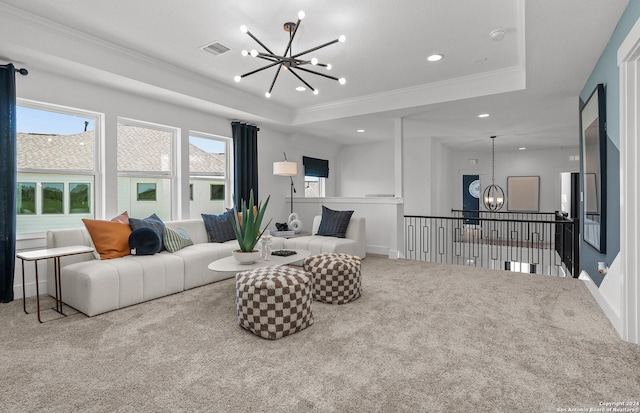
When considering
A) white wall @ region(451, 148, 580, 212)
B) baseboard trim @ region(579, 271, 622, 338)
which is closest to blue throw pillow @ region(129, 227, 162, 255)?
baseboard trim @ region(579, 271, 622, 338)

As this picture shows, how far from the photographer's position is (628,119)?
2465 millimetres

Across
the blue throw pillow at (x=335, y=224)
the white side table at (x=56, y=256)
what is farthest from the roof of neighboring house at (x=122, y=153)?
the blue throw pillow at (x=335, y=224)

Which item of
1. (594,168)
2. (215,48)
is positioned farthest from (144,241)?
(594,168)

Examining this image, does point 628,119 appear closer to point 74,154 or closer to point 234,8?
point 234,8

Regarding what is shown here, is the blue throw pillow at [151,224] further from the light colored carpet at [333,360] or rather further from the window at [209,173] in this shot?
the window at [209,173]

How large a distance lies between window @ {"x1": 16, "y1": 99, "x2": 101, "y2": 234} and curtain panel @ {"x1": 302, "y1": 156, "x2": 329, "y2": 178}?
4.37 metres

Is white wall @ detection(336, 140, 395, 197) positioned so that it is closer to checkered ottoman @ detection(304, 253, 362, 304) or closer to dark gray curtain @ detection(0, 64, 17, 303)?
checkered ottoman @ detection(304, 253, 362, 304)

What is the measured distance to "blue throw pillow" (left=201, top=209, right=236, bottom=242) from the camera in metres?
4.92

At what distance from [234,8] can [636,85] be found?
10.4 ft

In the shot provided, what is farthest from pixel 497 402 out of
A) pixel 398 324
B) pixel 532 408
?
pixel 398 324

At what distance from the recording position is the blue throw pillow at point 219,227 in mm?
4918

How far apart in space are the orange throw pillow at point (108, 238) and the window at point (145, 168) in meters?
1.04

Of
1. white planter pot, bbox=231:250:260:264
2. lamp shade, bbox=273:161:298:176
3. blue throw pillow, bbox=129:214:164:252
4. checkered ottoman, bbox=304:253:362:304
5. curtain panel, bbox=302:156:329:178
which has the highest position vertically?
curtain panel, bbox=302:156:329:178

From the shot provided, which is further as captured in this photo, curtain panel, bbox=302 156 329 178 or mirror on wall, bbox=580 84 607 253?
curtain panel, bbox=302 156 329 178
